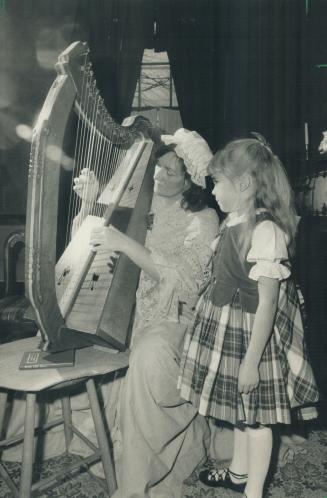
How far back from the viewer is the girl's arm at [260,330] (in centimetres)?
121

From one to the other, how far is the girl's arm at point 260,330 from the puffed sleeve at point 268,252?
0.02 m

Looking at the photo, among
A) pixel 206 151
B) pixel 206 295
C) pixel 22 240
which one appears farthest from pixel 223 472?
pixel 22 240

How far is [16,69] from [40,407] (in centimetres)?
320

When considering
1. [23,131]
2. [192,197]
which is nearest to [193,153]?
[192,197]

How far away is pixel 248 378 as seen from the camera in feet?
4.05

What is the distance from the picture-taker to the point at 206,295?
1441 millimetres

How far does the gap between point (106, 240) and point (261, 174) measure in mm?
543

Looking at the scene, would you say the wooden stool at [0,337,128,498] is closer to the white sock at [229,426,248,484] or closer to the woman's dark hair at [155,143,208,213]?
the white sock at [229,426,248,484]

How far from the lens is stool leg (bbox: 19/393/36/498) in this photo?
3.94ft

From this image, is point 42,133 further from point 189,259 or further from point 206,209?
point 206,209

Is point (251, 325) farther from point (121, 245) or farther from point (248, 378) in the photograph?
point (121, 245)

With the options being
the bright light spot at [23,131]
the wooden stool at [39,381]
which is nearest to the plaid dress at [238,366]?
the wooden stool at [39,381]

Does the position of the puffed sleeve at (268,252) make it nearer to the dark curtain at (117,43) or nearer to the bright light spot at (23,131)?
the dark curtain at (117,43)

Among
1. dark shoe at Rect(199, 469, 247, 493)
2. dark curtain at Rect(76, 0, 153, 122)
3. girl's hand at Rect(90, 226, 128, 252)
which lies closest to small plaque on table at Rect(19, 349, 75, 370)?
girl's hand at Rect(90, 226, 128, 252)
